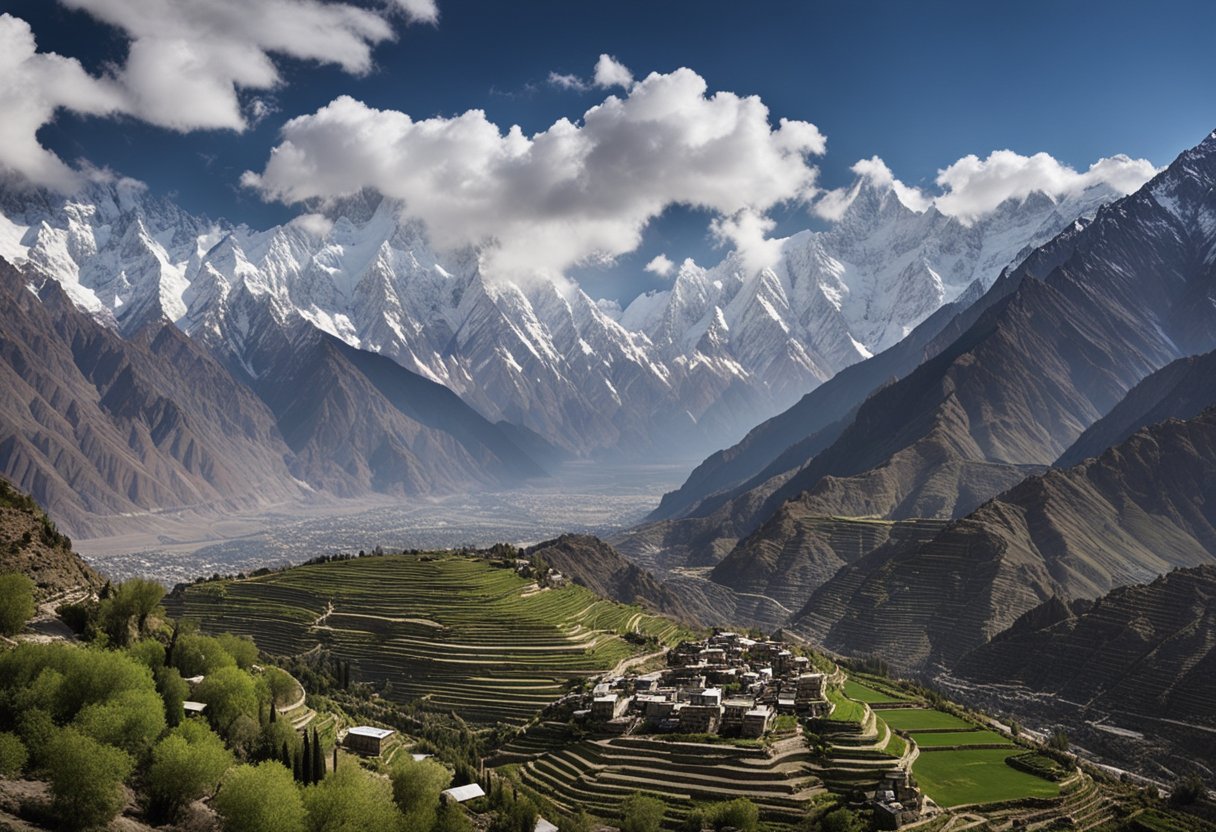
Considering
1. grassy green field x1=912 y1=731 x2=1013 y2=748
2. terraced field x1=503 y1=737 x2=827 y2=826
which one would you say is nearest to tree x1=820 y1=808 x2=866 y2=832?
terraced field x1=503 y1=737 x2=827 y2=826

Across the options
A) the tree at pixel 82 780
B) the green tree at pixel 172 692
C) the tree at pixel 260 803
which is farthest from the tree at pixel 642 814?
the tree at pixel 82 780

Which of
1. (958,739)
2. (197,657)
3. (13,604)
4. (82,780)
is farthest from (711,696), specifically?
(13,604)

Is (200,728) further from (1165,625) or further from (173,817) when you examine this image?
(1165,625)

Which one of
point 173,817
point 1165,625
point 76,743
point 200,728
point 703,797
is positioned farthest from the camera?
point 1165,625

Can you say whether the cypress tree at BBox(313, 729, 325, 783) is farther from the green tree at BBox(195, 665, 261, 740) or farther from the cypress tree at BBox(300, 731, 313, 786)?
the green tree at BBox(195, 665, 261, 740)

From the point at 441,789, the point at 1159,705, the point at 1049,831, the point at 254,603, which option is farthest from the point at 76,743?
the point at 1159,705
